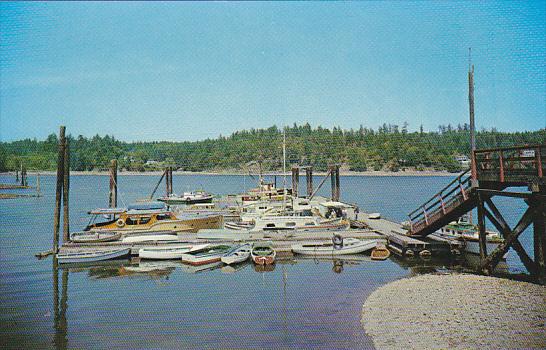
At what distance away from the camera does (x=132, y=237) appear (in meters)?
31.7

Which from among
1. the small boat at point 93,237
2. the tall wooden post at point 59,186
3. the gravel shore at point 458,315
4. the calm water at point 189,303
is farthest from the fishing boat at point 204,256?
the gravel shore at point 458,315

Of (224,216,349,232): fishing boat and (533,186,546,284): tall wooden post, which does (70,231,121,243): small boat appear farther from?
(533,186,546,284): tall wooden post

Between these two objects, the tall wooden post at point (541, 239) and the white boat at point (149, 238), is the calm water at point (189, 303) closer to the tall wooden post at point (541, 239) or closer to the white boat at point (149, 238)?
the white boat at point (149, 238)

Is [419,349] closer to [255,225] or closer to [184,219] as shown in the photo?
[255,225]

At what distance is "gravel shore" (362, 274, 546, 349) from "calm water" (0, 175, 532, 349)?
44.5 inches

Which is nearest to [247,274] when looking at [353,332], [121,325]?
[121,325]

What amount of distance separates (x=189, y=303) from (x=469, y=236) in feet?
69.9

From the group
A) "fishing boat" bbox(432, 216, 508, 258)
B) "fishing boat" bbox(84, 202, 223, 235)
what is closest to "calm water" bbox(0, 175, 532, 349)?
"fishing boat" bbox(432, 216, 508, 258)

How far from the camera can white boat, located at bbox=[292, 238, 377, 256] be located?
29.5 meters

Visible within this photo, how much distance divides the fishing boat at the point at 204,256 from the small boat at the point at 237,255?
62 cm

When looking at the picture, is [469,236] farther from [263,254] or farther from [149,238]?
[149,238]

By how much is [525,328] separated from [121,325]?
15.2 m

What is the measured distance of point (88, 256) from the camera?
Answer: 28.3 meters

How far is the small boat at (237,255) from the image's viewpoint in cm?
2703
